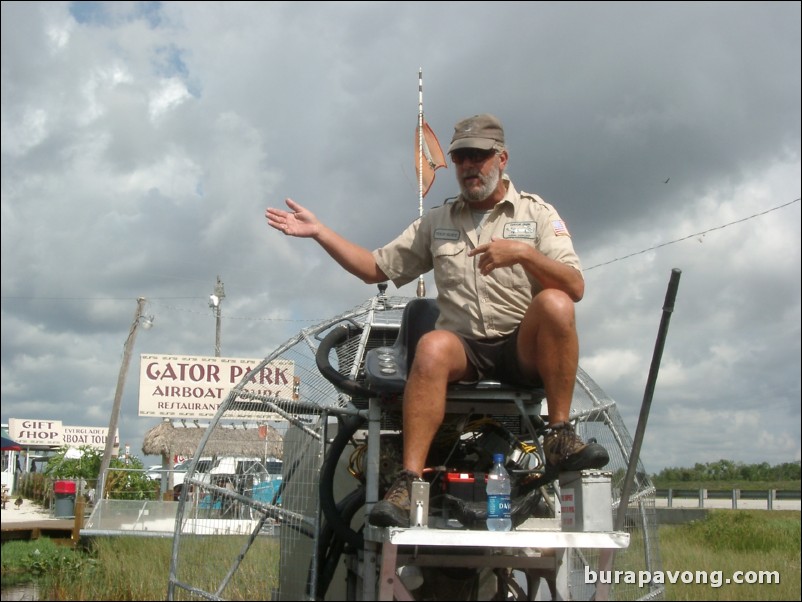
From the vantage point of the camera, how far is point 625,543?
372cm

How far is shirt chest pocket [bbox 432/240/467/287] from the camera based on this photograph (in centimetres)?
450

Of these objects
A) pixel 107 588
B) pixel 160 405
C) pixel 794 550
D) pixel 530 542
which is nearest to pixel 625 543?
pixel 530 542

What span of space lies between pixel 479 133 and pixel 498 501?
1.79 meters

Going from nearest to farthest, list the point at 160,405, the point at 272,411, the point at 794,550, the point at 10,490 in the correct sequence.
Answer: the point at 272,411
the point at 794,550
the point at 160,405
the point at 10,490

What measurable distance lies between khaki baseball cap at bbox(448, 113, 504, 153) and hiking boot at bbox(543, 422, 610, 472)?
1.43m

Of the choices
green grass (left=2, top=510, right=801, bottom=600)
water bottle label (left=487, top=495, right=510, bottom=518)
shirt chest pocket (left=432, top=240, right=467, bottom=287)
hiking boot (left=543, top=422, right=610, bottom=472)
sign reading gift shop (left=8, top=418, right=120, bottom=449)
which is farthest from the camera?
sign reading gift shop (left=8, top=418, right=120, bottom=449)

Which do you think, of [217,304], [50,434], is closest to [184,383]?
[217,304]

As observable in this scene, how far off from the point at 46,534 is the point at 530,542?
1257cm

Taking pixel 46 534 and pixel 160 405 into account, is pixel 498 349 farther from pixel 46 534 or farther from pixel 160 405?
pixel 160 405

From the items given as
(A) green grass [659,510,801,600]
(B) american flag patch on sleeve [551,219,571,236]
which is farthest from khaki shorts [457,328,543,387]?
(A) green grass [659,510,801,600]

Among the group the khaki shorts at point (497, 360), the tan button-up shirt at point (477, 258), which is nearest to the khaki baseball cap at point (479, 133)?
the tan button-up shirt at point (477, 258)

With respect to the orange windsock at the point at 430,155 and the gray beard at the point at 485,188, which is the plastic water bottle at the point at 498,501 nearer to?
the gray beard at the point at 485,188

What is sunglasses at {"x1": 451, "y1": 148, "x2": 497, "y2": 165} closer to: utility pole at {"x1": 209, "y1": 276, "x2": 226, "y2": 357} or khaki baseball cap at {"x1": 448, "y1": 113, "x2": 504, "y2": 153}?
khaki baseball cap at {"x1": 448, "y1": 113, "x2": 504, "y2": 153}

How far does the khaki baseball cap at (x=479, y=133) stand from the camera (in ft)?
14.4
